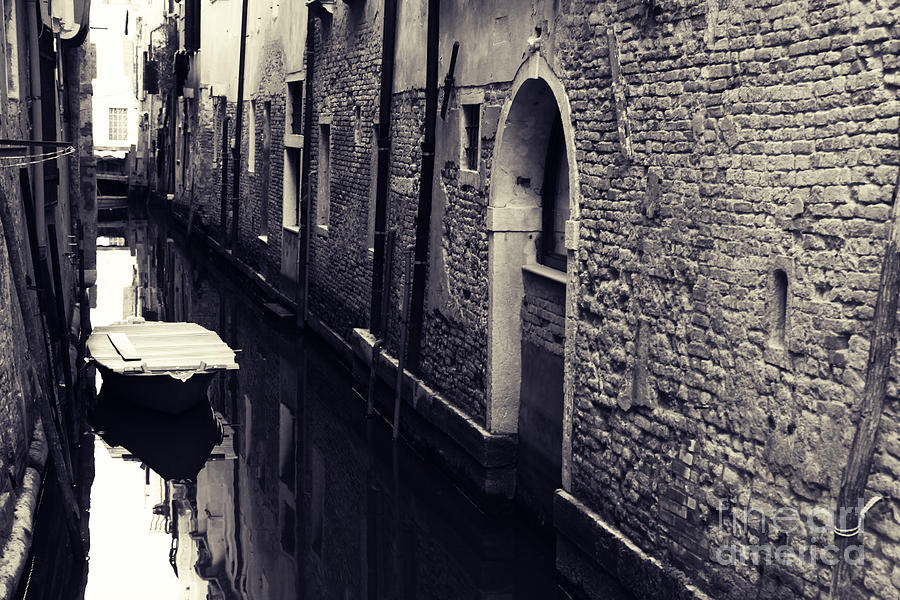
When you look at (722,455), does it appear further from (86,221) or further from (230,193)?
(230,193)

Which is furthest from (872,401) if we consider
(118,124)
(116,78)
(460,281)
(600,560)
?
(116,78)

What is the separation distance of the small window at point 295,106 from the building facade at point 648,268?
19.2 ft

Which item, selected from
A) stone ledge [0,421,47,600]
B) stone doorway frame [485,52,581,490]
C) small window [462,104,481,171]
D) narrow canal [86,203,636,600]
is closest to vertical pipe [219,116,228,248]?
narrow canal [86,203,636,600]

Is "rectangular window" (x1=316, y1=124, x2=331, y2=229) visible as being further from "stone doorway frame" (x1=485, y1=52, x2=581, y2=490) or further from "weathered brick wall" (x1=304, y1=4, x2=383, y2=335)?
"stone doorway frame" (x1=485, y1=52, x2=581, y2=490)

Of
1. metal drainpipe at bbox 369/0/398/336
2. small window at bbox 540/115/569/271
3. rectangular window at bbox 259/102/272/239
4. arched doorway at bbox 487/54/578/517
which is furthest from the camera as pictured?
rectangular window at bbox 259/102/272/239

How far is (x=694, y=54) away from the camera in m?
6.25

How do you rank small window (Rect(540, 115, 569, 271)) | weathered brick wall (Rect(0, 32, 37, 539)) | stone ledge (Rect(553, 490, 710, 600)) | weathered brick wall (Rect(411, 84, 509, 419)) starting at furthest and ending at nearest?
weathered brick wall (Rect(411, 84, 509, 419)) → small window (Rect(540, 115, 569, 271)) → weathered brick wall (Rect(0, 32, 37, 539)) → stone ledge (Rect(553, 490, 710, 600))

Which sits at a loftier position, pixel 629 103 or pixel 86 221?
pixel 629 103

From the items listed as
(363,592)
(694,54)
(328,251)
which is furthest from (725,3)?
(328,251)

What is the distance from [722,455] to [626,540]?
124cm

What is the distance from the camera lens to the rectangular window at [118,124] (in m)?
49.4
